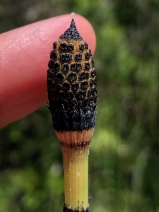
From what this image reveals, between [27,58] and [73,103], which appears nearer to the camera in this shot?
[73,103]

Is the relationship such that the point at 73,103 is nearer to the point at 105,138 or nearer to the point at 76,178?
the point at 76,178

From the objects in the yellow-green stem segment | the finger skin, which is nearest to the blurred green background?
the finger skin

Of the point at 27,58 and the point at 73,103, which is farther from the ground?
the point at 27,58

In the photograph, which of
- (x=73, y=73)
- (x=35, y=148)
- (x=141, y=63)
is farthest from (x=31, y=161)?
(x=73, y=73)

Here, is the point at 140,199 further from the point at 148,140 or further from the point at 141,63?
the point at 141,63

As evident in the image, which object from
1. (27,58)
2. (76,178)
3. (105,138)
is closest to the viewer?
(76,178)

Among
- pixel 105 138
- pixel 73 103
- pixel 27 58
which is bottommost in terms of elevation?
pixel 105 138

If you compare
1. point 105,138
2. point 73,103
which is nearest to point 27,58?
point 73,103
